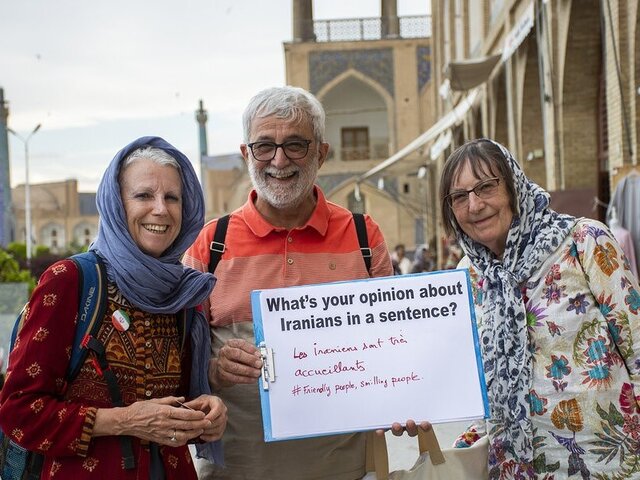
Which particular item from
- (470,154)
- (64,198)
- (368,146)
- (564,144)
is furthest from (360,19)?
(64,198)

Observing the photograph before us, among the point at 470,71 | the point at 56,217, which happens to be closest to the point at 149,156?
the point at 470,71

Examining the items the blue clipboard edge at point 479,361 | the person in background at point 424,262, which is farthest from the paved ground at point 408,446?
the person in background at point 424,262

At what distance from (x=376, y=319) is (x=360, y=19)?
94.1ft

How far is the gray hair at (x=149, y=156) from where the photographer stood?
7.11 ft

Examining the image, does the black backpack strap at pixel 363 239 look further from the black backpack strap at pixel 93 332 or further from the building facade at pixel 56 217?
the building facade at pixel 56 217

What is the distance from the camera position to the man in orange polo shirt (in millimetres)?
2584

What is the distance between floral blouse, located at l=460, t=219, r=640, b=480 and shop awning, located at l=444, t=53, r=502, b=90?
10.4 metres

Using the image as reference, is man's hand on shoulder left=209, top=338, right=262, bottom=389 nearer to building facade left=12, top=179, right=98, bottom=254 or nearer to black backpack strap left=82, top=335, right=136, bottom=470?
black backpack strap left=82, top=335, right=136, bottom=470

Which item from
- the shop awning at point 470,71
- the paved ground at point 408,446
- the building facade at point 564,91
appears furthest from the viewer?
the shop awning at point 470,71

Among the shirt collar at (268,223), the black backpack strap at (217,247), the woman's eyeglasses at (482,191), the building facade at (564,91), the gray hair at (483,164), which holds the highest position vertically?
the building facade at (564,91)

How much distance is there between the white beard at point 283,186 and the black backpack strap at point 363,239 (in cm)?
25

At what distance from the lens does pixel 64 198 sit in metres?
58.5

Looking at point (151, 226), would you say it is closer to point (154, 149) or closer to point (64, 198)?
point (154, 149)

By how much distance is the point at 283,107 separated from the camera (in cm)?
257
